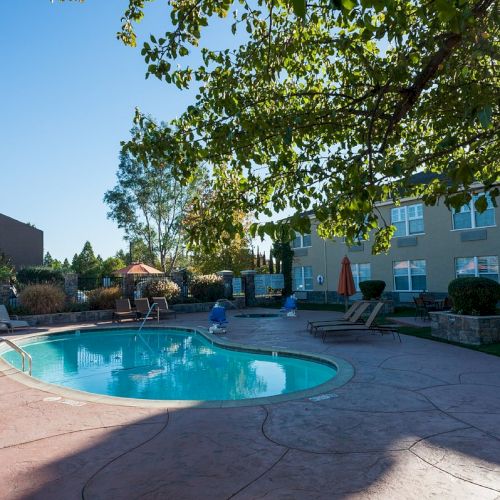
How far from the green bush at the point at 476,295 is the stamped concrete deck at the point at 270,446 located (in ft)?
14.7

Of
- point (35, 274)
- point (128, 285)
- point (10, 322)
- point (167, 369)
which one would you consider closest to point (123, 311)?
point (128, 285)

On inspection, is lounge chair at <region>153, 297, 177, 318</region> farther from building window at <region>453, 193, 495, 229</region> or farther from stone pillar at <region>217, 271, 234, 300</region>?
building window at <region>453, 193, 495, 229</region>

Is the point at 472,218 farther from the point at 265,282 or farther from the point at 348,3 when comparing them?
the point at 348,3

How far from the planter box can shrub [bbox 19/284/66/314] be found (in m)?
15.8

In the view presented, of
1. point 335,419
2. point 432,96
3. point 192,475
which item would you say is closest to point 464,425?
point 335,419

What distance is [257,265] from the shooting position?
1388 inches

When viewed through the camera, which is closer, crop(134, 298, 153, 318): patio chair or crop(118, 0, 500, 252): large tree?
crop(118, 0, 500, 252): large tree

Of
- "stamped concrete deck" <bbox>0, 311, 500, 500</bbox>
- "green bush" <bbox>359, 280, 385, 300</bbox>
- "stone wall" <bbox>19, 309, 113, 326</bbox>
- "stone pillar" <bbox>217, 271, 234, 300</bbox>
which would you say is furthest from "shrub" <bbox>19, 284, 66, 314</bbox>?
"green bush" <bbox>359, 280, 385, 300</bbox>

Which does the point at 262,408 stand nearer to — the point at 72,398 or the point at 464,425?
the point at 464,425

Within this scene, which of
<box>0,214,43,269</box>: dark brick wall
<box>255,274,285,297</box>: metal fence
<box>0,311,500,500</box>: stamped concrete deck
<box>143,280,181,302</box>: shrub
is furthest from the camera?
<box>0,214,43,269</box>: dark brick wall

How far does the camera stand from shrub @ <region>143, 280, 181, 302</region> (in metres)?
23.1

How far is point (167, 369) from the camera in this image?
439 inches

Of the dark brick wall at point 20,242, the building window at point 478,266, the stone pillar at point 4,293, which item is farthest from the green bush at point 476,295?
the dark brick wall at point 20,242

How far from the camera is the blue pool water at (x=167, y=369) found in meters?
9.21
